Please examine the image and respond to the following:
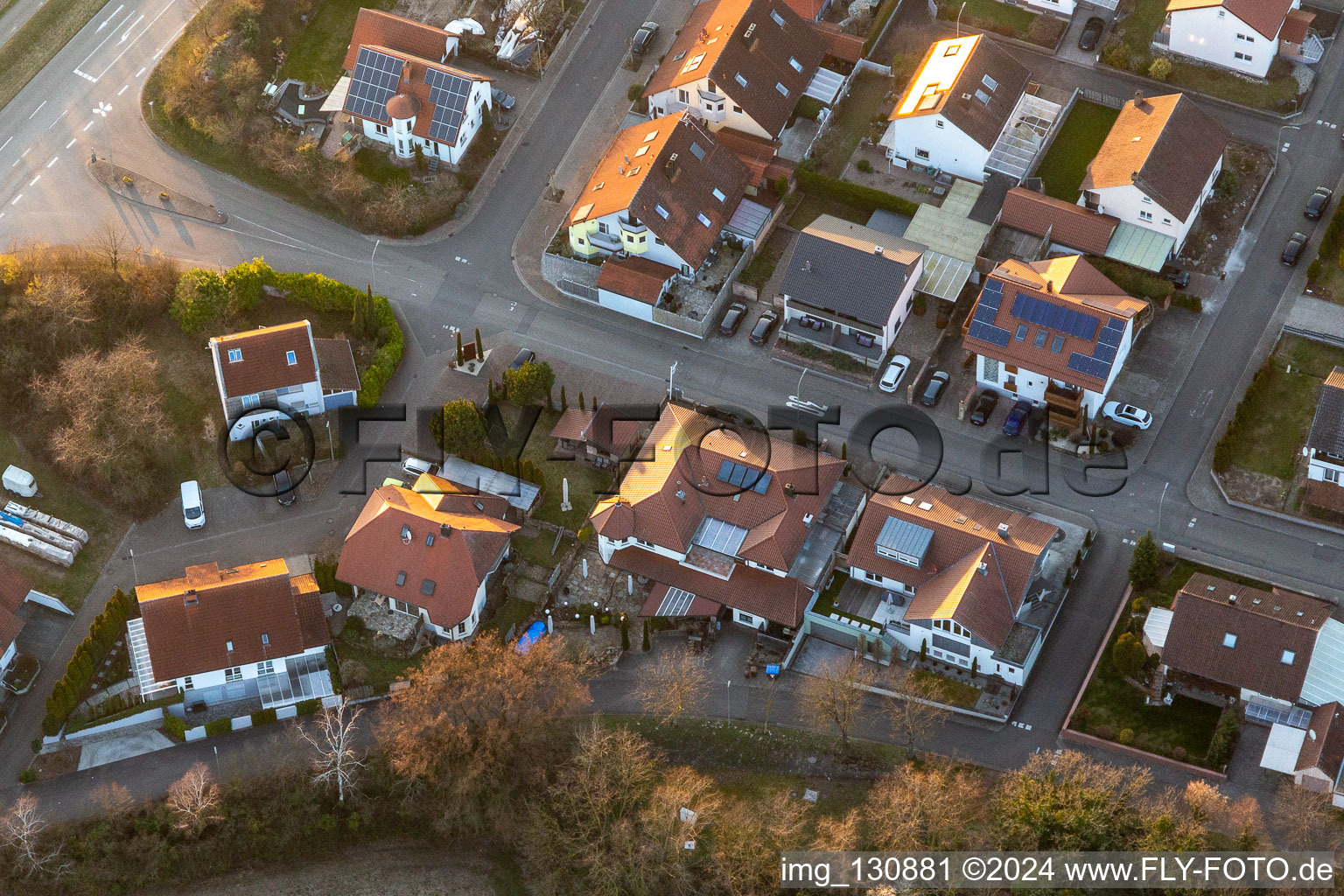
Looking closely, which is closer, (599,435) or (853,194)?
(599,435)

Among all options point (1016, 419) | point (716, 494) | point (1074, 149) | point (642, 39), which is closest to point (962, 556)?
point (1016, 419)

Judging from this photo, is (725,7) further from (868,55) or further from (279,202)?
(279,202)

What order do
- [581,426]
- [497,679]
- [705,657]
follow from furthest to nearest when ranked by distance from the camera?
[581,426] → [705,657] → [497,679]

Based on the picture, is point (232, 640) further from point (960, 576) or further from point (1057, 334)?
point (1057, 334)

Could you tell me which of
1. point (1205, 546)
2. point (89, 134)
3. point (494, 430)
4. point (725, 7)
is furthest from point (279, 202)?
point (1205, 546)

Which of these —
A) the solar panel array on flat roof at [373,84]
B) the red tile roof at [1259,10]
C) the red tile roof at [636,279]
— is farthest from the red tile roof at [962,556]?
the solar panel array on flat roof at [373,84]

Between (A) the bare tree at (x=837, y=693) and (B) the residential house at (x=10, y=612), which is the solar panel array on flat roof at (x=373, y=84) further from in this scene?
(A) the bare tree at (x=837, y=693)
